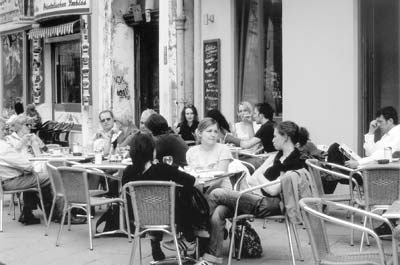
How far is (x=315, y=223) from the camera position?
5477mm

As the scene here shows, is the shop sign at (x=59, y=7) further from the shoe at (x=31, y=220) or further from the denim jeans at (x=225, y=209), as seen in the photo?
the denim jeans at (x=225, y=209)

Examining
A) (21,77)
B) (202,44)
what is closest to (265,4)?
(202,44)

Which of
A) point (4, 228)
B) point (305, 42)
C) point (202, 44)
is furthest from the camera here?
point (202, 44)

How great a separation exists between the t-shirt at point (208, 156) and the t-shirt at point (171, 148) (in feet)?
1.20

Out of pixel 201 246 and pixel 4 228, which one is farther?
pixel 4 228

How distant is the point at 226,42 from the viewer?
14.9 m

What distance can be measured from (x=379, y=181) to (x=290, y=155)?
0.90 metres

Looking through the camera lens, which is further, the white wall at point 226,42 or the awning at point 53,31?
the awning at point 53,31

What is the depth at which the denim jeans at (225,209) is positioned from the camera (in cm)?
760

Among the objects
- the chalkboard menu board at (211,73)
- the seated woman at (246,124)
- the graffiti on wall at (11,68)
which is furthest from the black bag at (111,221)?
the graffiti on wall at (11,68)

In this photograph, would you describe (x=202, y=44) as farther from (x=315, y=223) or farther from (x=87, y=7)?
(x=315, y=223)

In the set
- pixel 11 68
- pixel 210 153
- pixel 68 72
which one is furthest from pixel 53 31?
pixel 210 153

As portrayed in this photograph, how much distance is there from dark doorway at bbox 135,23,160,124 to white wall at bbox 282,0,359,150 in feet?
20.2

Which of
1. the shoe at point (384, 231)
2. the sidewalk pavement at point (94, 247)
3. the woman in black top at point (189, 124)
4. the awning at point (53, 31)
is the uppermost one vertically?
the awning at point (53, 31)
